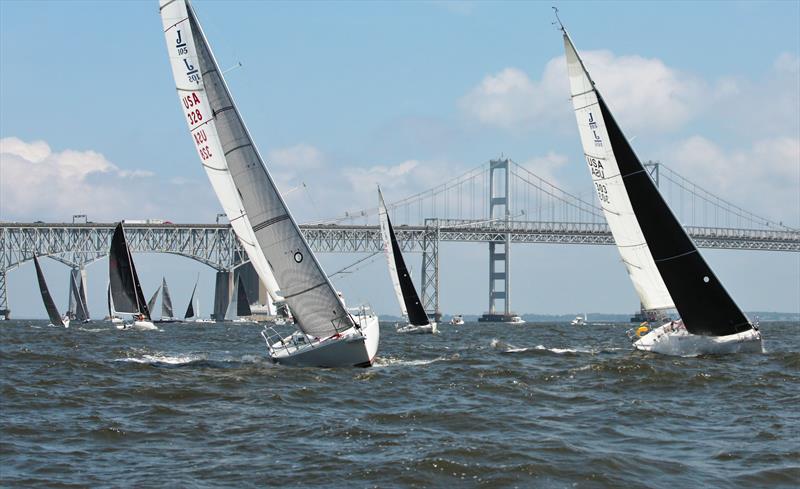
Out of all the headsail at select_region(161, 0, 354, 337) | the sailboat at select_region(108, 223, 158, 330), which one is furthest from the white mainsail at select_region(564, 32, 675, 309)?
the sailboat at select_region(108, 223, 158, 330)

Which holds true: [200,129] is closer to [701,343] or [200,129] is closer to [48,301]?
[701,343]

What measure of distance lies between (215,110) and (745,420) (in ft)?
31.5

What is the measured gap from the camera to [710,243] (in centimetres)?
9238

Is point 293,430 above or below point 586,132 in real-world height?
below

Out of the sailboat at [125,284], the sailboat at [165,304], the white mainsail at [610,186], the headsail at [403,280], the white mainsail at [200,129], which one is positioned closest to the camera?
the white mainsail at [200,129]

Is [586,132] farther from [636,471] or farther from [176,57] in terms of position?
[636,471]

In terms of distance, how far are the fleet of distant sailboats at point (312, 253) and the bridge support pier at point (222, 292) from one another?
210 ft

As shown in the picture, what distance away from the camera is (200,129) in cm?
1859

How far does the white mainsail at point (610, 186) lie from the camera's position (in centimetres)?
2053

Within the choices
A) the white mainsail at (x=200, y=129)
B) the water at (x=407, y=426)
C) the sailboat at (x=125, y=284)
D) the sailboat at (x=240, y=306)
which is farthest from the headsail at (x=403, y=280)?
the sailboat at (x=240, y=306)

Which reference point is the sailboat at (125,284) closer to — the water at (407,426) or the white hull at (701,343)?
the water at (407,426)

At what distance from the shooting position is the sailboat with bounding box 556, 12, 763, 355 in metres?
19.0

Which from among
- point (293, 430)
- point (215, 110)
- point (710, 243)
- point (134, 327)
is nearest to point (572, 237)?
point (710, 243)

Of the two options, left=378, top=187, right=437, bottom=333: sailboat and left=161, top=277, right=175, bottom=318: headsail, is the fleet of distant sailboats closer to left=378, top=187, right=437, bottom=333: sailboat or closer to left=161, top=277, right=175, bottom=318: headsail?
left=378, top=187, right=437, bottom=333: sailboat
